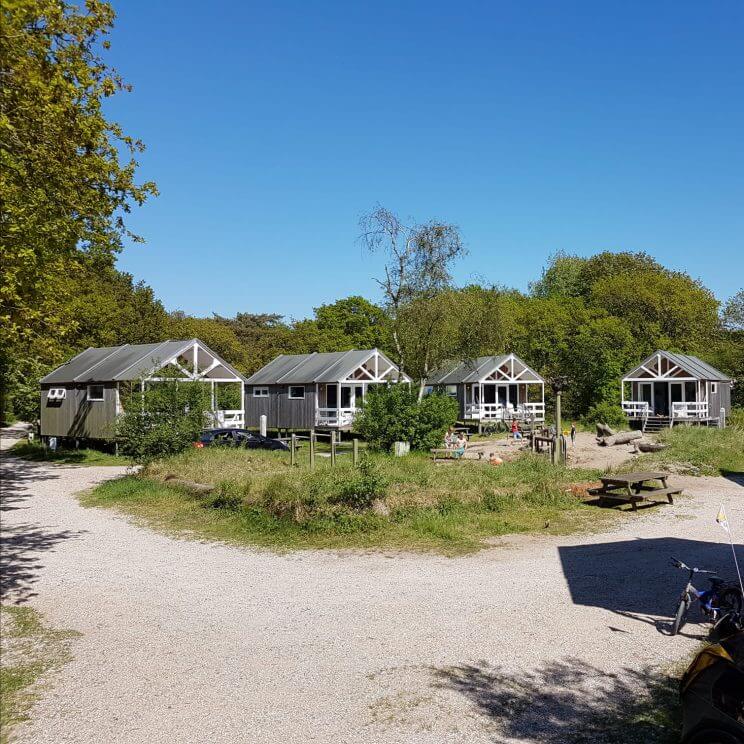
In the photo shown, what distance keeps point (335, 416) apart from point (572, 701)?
31.8 meters

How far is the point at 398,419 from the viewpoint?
2353cm

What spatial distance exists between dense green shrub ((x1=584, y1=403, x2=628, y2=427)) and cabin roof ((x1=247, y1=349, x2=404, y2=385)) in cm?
1392

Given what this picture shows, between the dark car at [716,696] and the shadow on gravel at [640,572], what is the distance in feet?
10.6

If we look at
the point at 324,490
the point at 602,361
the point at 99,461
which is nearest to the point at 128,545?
the point at 324,490

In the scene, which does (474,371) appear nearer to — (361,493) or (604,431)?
(604,431)

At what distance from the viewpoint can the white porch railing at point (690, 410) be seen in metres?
41.1

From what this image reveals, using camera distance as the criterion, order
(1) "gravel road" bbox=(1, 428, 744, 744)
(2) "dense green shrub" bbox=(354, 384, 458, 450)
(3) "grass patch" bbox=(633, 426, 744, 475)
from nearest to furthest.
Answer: (1) "gravel road" bbox=(1, 428, 744, 744) < (3) "grass patch" bbox=(633, 426, 744, 475) < (2) "dense green shrub" bbox=(354, 384, 458, 450)

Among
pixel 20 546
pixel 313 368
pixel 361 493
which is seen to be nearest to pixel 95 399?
pixel 313 368

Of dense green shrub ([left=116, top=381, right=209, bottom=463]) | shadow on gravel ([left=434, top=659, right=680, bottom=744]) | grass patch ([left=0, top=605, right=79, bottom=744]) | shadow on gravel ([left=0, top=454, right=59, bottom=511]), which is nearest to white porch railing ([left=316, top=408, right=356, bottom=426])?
shadow on gravel ([left=0, top=454, right=59, bottom=511])

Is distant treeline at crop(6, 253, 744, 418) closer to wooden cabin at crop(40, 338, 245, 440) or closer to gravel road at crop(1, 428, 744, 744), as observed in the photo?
wooden cabin at crop(40, 338, 245, 440)

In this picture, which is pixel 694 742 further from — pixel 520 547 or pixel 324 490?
pixel 324 490

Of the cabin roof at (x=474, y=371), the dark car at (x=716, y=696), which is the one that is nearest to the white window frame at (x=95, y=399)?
the cabin roof at (x=474, y=371)

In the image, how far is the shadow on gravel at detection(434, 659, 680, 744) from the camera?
18.4 ft

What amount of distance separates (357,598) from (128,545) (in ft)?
18.9
